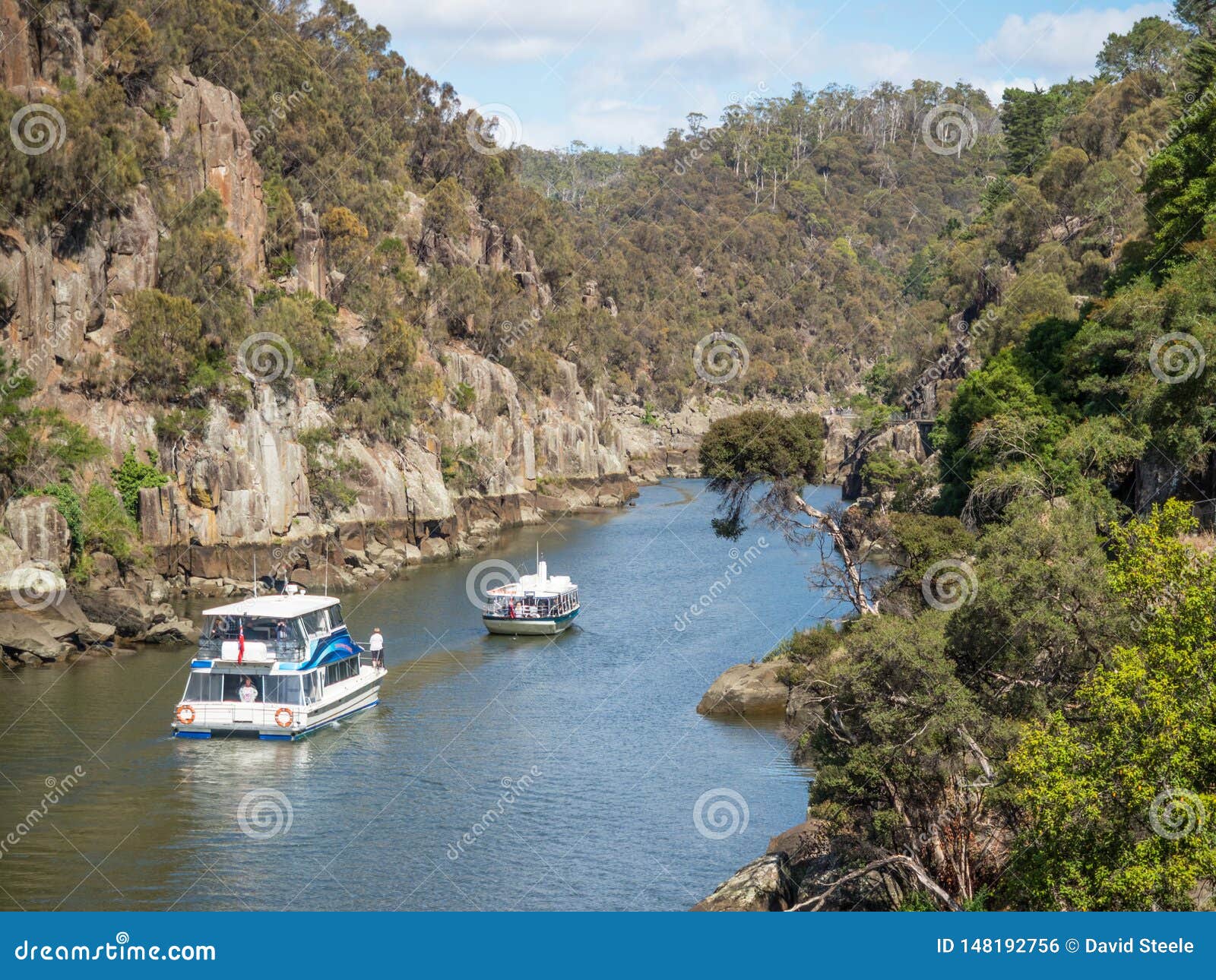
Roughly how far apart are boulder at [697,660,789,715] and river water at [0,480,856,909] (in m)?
0.97

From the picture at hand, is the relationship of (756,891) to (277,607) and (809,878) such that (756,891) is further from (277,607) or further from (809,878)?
(277,607)

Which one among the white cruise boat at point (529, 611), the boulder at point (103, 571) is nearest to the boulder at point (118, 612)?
the boulder at point (103, 571)

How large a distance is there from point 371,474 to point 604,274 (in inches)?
4110

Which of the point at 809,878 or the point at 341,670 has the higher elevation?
the point at 809,878

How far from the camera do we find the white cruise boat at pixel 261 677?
43.9 m

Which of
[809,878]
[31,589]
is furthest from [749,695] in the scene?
[31,589]

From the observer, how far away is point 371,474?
83562mm

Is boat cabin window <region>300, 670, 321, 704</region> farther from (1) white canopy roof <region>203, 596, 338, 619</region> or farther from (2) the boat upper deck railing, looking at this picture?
(1) white canopy roof <region>203, 596, 338, 619</region>

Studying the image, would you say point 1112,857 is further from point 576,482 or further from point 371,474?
point 576,482

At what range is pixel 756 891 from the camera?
28.0 meters

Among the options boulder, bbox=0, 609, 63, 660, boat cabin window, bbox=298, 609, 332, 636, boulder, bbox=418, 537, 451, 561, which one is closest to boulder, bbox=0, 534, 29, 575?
boulder, bbox=0, 609, 63, 660

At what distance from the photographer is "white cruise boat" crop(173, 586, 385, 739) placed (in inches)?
1730

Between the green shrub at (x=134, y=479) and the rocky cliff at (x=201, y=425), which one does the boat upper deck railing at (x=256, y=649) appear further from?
the green shrub at (x=134, y=479)

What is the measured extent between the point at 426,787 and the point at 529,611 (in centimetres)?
2319
